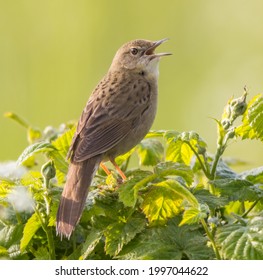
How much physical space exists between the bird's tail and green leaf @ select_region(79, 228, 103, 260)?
0.09m

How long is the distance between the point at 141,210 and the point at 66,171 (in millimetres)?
544

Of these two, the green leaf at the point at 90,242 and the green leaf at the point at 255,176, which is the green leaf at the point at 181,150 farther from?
the green leaf at the point at 90,242

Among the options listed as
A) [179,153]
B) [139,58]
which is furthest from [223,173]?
[139,58]

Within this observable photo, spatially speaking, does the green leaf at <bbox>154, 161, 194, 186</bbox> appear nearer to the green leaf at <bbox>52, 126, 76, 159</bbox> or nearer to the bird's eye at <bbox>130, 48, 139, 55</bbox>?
the green leaf at <bbox>52, 126, 76, 159</bbox>

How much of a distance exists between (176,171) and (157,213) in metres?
0.18

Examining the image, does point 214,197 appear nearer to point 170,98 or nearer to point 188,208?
point 188,208

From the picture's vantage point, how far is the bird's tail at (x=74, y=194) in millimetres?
3295

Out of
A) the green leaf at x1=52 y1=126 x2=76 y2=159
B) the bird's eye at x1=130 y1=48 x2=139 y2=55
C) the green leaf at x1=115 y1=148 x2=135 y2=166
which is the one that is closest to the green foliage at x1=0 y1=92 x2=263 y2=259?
the green leaf at x1=52 y1=126 x2=76 y2=159

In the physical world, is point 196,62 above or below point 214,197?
below

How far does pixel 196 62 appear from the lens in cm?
891

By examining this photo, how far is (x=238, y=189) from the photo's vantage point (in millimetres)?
3305

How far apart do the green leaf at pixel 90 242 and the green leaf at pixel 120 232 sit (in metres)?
0.03

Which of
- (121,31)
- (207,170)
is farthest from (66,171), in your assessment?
(121,31)

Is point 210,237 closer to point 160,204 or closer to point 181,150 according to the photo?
point 160,204
